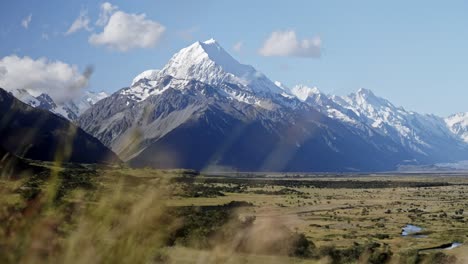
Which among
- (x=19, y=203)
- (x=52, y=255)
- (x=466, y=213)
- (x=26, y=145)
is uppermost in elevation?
(x=26, y=145)

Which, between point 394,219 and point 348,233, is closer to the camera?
point 348,233

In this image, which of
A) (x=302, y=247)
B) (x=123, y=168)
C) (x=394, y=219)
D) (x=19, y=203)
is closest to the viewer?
(x=19, y=203)

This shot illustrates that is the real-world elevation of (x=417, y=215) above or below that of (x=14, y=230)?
below

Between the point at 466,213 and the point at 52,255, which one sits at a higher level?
the point at 52,255

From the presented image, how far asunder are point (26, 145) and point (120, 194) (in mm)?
748

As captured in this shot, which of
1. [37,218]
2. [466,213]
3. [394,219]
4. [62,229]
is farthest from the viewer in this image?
[466,213]

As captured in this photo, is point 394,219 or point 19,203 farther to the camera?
point 394,219

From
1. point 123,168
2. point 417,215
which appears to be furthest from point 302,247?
point 417,215

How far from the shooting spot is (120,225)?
387 cm

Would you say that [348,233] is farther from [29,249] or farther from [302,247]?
[29,249]

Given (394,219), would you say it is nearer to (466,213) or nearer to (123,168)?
(466,213)

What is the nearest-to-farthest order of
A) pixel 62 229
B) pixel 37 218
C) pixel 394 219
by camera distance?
pixel 37 218
pixel 62 229
pixel 394 219

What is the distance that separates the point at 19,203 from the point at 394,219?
98774mm

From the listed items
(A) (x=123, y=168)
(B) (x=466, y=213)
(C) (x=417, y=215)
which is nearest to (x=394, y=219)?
(C) (x=417, y=215)
